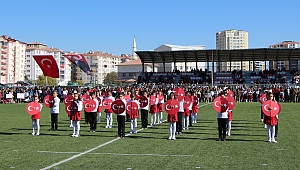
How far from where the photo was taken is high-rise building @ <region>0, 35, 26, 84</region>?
460 ft

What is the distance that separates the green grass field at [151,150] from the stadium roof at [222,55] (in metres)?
40.9

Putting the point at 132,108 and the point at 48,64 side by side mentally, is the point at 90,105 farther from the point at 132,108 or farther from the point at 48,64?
the point at 48,64

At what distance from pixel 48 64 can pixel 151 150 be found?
27645 millimetres

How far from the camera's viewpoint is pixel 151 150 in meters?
12.9

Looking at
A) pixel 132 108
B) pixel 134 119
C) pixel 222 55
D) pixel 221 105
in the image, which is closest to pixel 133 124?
pixel 134 119

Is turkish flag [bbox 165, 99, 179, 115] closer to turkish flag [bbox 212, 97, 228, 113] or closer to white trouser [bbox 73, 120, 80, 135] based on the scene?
turkish flag [bbox 212, 97, 228, 113]

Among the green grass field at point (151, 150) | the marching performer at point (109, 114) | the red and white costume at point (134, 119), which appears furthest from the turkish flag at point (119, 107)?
the marching performer at point (109, 114)

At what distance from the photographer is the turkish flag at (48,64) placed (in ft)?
125

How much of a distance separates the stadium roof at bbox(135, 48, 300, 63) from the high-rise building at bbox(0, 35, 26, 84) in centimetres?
8506

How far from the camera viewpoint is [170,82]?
63594 mm

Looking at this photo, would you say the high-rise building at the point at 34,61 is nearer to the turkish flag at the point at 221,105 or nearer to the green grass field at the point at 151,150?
the green grass field at the point at 151,150

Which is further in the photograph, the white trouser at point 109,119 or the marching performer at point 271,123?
the white trouser at point 109,119

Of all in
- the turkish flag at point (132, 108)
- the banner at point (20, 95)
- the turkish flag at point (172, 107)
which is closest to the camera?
the turkish flag at point (172, 107)

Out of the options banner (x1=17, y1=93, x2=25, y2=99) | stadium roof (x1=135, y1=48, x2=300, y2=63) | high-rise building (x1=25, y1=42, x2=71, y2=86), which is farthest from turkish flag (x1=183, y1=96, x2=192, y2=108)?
high-rise building (x1=25, y1=42, x2=71, y2=86)
